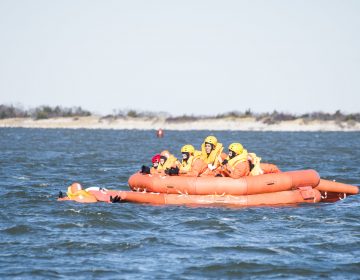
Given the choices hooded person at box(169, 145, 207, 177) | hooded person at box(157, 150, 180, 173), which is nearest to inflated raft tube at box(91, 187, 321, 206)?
hooded person at box(169, 145, 207, 177)

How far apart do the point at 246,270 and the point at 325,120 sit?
96719 mm

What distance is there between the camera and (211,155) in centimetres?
1950

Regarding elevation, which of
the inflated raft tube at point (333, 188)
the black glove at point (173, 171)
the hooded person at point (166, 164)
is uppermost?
the hooded person at point (166, 164)

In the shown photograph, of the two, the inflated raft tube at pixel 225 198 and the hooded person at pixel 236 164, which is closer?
the inflated raft tube at pixel 225 198

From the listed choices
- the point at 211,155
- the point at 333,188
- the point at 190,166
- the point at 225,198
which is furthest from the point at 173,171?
the point at 333,188

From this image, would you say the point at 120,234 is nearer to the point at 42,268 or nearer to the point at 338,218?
the point at 42,268

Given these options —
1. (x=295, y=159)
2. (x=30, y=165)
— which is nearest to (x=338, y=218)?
(x=30, y=165)

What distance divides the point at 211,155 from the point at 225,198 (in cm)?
166

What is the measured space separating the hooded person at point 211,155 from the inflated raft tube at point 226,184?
72 cm

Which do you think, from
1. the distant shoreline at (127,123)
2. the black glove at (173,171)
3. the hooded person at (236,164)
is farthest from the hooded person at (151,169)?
the distant shoreline at (127,123)

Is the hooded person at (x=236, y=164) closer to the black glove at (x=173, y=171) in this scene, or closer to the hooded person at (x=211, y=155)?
the hooded person at (x=211, y=155)

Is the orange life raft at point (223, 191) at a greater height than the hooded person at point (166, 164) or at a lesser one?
lesser

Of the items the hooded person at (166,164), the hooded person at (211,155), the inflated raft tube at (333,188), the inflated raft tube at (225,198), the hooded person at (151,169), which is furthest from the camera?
the inflated raft tube at (333,188)

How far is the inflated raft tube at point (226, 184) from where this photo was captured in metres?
18.3
